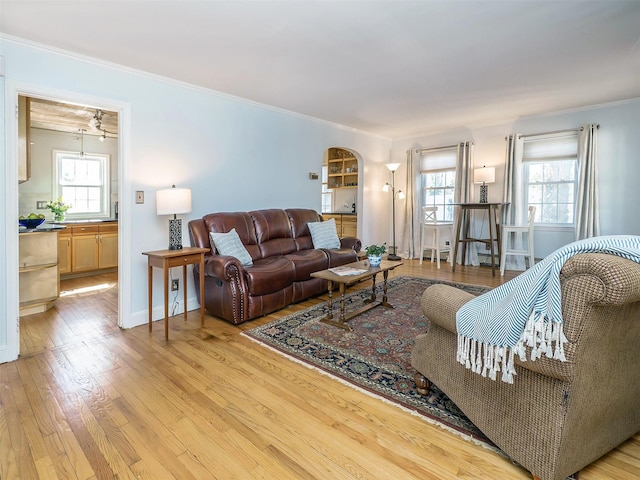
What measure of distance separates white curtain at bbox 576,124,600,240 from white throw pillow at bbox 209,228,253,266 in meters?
4.71

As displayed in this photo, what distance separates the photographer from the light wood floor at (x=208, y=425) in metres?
1.47

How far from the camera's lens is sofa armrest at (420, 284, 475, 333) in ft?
5.22

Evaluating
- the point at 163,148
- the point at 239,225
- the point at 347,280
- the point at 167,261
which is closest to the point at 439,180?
the point at 239,225

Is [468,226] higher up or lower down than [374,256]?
higher up

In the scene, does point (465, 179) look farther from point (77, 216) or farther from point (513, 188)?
point (77, 216)

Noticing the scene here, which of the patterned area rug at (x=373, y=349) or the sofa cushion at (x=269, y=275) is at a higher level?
the sofa cushion at (x=269, y=275)

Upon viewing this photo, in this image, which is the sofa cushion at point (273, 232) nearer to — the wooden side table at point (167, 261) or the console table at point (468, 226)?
the wooden side table at point (167, 261)

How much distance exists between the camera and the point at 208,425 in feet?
5.77

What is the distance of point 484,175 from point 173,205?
485cm

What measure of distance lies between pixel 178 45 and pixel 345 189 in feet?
18.6

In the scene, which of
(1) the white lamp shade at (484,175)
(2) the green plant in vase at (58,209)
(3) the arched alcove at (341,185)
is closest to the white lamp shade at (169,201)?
(2) the green plant in vase at (58,209)

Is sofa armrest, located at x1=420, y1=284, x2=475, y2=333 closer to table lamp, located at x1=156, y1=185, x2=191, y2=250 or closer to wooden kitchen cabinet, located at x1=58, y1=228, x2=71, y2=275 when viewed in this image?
table lamp, located at x1=156, y1=185, x2=191, y2=250

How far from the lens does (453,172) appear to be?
647cm

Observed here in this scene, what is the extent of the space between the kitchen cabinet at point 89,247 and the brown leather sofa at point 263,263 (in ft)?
8.62
